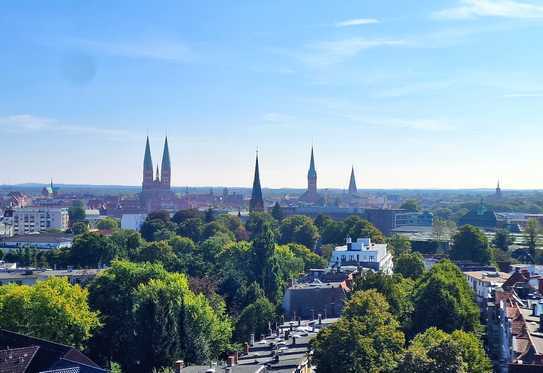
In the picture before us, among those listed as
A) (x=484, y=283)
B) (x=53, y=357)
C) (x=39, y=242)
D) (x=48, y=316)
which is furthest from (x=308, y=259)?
(x=39, y=242)

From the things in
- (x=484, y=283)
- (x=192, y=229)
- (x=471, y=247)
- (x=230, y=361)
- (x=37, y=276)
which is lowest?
(x=37, y=276)

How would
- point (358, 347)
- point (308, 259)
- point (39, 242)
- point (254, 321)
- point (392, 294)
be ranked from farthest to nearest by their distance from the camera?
1. point (39, 242)
2. point (308, 259)
3. point (254, 321)
4. point (392, 294)
5. point (358, 347)

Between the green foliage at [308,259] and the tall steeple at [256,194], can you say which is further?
the tall steeple at [256,194]

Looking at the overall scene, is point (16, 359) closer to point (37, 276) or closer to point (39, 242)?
point (37, 276)

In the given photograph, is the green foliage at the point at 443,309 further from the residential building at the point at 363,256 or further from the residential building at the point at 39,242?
the residential building at the point at 39,242

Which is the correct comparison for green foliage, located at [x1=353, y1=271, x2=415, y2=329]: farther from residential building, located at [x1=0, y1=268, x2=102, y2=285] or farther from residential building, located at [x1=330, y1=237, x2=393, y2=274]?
residential building, located at [x1=0, y1=268, x2=102, y2=285]

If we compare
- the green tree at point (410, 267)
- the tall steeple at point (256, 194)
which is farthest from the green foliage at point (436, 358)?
the tall steeple at point (256, 194)

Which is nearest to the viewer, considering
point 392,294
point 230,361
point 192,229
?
point 230,361
